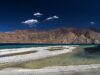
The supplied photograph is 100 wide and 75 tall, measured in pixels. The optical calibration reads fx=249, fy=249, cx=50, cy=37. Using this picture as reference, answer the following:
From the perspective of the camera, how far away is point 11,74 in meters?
20.3

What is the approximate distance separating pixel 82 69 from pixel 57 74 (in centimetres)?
371

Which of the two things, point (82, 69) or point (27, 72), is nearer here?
point (27, 72)

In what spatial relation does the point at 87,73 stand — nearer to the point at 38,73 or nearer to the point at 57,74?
the point at 57,74

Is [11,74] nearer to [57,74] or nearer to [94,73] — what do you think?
[57,74]

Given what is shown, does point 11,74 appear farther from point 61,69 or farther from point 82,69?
point 82,69

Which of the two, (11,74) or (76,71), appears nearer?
(11,74)

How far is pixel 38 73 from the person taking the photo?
21047 millimetres

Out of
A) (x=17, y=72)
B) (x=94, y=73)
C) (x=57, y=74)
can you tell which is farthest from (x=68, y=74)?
(x=17, y=72)

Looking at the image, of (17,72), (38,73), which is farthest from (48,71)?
(17,72)

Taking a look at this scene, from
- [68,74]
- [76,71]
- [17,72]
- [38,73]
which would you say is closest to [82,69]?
[76,71]

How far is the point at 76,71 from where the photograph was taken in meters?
22.1

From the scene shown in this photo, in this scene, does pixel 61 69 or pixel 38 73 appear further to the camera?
pixel 61 69

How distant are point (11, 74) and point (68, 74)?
184 inches

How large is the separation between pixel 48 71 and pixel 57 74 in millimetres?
1635
